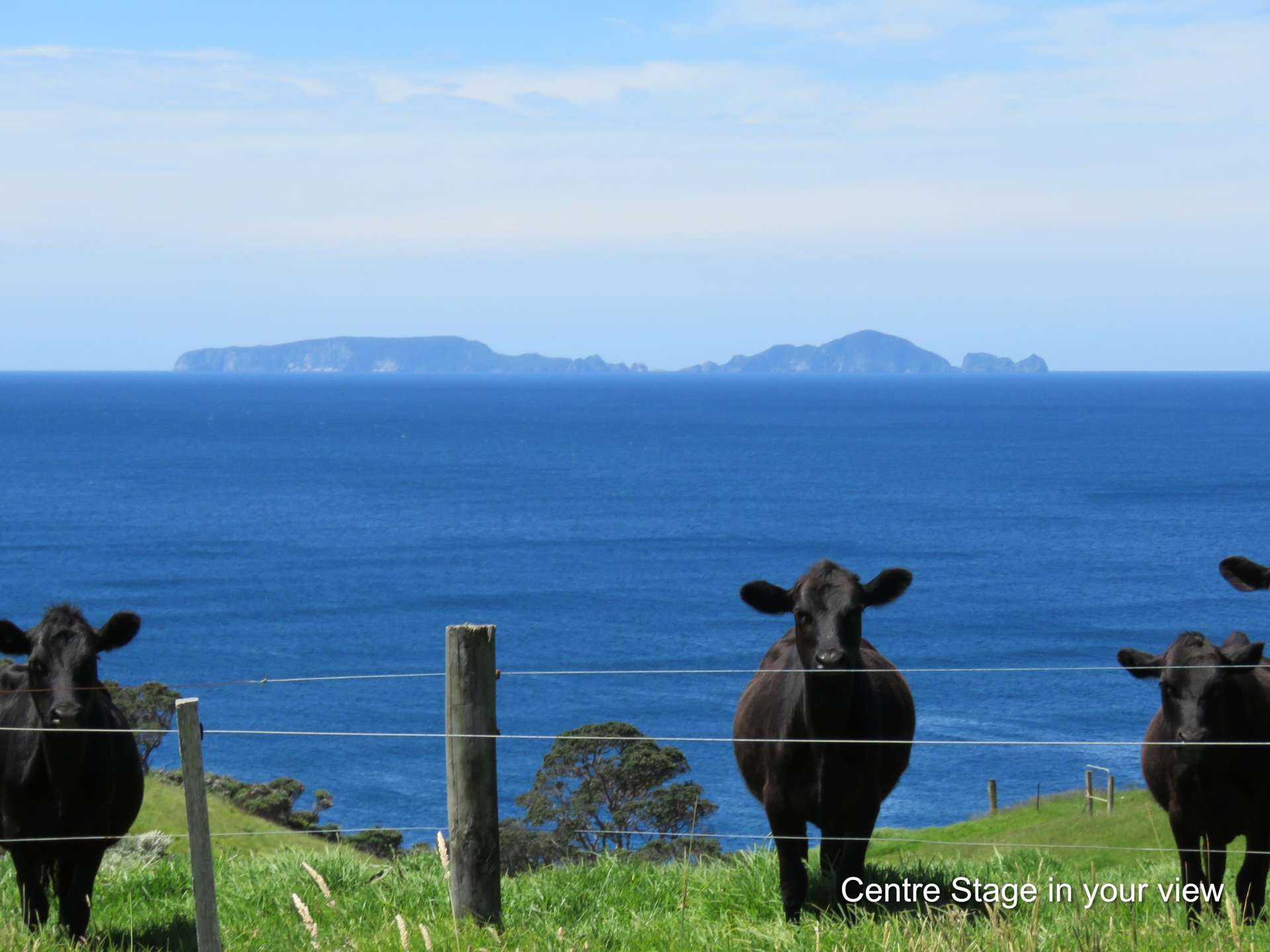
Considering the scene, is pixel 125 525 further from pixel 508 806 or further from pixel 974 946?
pixel 974 946

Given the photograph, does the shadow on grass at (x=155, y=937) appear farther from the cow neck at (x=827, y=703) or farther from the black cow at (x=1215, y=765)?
the black cow at (x=1215, y=765)

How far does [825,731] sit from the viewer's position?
28.3 feet

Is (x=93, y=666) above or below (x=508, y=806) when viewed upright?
above

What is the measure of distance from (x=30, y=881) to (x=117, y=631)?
167 cm

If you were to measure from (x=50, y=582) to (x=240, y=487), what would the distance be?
220ft

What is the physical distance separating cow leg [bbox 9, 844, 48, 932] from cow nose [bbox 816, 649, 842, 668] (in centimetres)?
506

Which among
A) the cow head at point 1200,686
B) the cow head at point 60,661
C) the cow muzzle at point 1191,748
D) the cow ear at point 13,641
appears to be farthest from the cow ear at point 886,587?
the cow ear at point 13,641

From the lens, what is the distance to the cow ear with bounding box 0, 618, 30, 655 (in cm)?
905

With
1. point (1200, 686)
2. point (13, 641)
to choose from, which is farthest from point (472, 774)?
point (1200, 686)

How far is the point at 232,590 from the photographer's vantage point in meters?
105

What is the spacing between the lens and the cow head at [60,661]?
8406 mm

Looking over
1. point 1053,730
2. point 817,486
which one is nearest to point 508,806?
point 1053,730

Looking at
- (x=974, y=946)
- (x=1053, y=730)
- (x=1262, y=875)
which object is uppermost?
(x=974, y=946)

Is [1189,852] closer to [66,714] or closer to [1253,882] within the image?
[1253,882]
